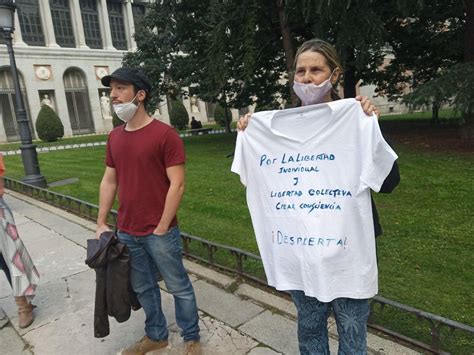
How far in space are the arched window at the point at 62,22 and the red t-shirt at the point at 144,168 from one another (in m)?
44.7

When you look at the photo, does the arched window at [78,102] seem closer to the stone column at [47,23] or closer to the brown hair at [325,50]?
the stone column at [47,23]

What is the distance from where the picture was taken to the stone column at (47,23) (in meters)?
40.2

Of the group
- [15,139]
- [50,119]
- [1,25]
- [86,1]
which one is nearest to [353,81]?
[1,25]

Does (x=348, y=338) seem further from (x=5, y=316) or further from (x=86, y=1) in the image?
(x=86, y=1)

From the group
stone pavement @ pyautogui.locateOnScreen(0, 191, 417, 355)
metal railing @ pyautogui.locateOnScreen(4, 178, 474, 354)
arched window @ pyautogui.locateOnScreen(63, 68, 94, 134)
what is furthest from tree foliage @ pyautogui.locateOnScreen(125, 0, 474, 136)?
arched window @ pyautogui.locateOnScreen(63, 68, 94, 134)

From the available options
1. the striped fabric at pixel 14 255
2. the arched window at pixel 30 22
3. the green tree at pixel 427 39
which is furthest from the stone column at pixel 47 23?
the striped fabric at pixel 14 255

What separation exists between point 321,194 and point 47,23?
4557 cm

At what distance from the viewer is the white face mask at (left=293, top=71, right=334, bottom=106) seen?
204cm

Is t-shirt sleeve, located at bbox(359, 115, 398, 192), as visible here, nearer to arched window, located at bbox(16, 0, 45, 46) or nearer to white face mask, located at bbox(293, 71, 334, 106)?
white face mask, located at bbox(293, 71, 334, 106)

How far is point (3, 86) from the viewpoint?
1502 inches

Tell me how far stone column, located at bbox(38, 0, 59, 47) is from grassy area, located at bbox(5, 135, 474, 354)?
117 feet

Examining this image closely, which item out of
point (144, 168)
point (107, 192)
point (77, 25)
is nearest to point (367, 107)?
point (144, 168)

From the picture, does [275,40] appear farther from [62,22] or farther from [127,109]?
[62,22]

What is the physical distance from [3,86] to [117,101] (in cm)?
4202
